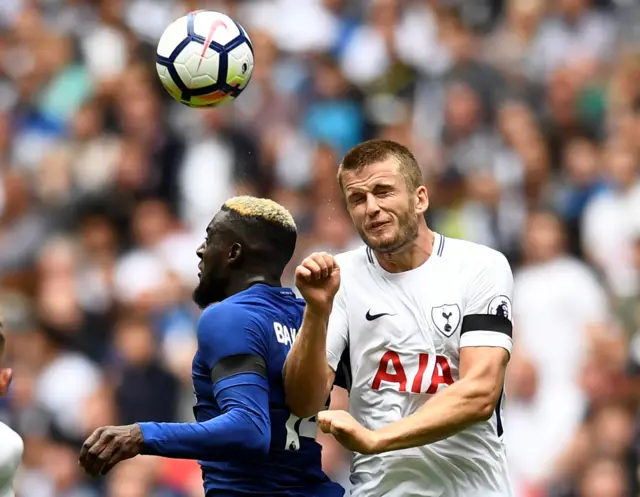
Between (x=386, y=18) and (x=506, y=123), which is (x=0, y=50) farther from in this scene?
(x=506, y=123)

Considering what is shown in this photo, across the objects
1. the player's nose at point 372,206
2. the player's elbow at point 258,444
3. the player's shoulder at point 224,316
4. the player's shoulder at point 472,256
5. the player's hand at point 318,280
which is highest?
the player's nose at point 372,206

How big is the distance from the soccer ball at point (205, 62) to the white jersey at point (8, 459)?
6.56 ft

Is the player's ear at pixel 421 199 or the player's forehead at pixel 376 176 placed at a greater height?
the player's forehead at pixel 376 176

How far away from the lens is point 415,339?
20.2ft

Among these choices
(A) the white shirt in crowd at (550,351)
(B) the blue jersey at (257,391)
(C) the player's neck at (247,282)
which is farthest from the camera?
(A) the white shirt in crowd at (550,351)

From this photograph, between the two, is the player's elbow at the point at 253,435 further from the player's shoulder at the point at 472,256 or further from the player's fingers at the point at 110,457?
the player's shoulder at the point at 472,256

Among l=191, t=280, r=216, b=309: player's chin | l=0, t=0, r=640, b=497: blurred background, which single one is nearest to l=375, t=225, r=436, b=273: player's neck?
l=191, t=280, r=216, b=309: player's chin

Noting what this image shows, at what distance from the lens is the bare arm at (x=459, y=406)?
572 centimetres

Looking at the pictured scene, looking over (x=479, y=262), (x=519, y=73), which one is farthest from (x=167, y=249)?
(x=479, y=262)

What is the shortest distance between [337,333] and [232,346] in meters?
0.83

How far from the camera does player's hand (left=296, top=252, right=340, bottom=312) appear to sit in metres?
5.46

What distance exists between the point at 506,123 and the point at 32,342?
15.2ft

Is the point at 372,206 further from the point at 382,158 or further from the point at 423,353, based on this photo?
the point at 423,353

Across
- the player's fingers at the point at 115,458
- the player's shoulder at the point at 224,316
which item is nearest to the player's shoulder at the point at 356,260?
the player's shoulder at the point at 224,316
